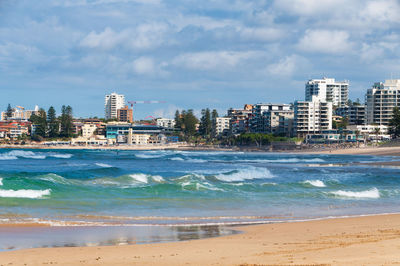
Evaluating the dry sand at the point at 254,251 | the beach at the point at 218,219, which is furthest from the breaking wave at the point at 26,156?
the dry sand at the point at 254,251

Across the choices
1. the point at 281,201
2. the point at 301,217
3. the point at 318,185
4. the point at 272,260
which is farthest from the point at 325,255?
the point at 318,185

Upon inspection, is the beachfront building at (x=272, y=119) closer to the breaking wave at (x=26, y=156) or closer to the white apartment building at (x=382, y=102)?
the white apartment building at (x=382, y=102)

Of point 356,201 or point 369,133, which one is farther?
point 369,133

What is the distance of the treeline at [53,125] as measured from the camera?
18770 centimetres

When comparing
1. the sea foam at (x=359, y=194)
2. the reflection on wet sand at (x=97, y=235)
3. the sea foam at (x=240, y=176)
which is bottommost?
the sea foam at (x=240, y=176)

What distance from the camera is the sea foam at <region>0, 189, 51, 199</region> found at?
77.6 feet

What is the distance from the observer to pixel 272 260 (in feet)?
34.0

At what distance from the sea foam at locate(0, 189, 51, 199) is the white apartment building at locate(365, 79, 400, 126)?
139 metres

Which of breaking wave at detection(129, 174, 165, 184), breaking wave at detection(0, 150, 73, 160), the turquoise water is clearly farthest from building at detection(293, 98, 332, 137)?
breaking wave at detection(129, 174, 165, 184)

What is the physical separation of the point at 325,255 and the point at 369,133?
139600 mm

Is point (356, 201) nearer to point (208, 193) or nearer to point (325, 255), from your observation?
point (208, 193)

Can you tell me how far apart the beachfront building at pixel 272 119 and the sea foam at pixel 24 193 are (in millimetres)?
134675

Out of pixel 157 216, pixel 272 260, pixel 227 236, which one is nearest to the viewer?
pixel 272 260

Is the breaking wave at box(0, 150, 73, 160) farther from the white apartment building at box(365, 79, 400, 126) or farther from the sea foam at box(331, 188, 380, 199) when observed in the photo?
the white apartment building at box(365, 79, 400, 126)
